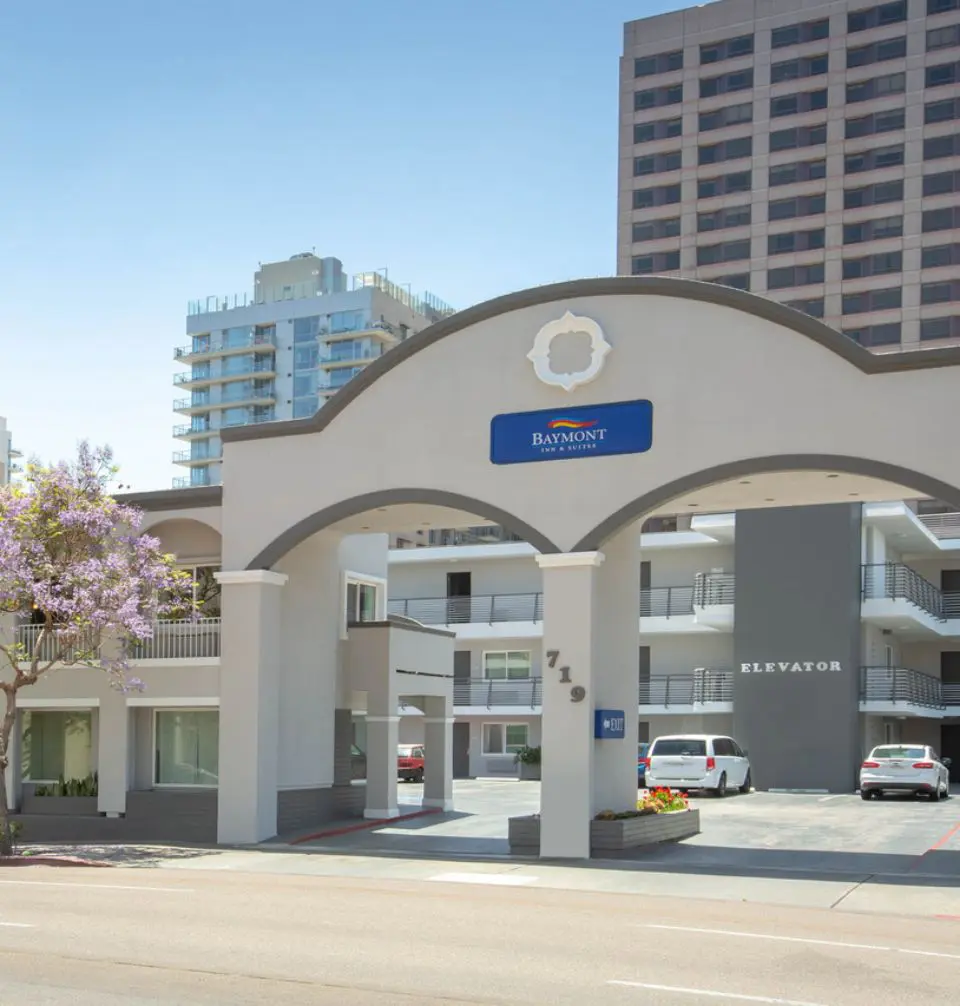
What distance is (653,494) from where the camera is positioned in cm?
2244

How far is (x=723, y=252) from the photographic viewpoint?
86.5m

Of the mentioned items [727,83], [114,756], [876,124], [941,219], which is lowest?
[114,756]

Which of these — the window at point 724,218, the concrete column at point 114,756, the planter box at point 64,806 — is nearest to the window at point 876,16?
the window at point 724,218

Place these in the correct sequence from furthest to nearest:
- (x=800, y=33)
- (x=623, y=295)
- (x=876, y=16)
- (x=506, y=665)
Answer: (x=800, y=33) < (x=876, y=16) < (x=506, y=665) < (x=623, y=295)

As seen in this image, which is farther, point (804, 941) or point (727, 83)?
point (727, 83)

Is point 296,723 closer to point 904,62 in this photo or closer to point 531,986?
point 531,986

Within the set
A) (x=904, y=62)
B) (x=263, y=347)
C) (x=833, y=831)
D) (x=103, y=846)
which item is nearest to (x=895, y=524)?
(x=833, y=831)

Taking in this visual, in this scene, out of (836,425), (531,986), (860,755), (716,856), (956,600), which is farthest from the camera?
(956,600)

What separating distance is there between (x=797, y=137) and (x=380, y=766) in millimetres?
65260

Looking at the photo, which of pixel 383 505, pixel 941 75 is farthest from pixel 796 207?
pixel 383 505

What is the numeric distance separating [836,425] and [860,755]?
984 inches

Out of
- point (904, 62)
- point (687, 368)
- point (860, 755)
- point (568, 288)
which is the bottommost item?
point (860, 755)

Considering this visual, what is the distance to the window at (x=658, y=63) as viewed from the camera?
8888 cm

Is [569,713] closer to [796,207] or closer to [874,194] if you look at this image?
[874,194]
